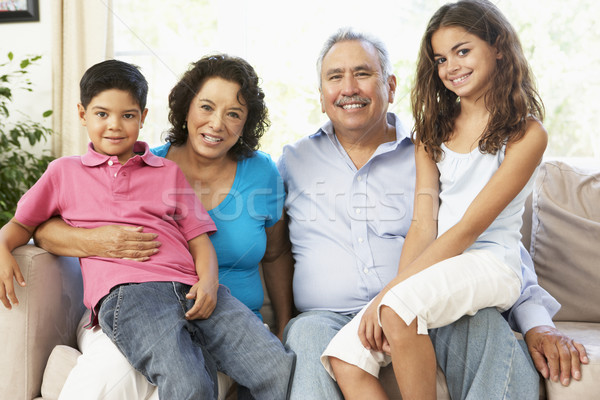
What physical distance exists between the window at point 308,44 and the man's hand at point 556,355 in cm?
159

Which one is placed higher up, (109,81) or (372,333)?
(109,81)

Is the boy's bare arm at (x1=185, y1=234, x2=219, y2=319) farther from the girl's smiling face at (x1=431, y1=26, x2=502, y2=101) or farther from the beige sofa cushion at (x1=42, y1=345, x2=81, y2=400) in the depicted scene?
the girl's smiling face at (x1=431, y1=26, x2=502, y2=101)

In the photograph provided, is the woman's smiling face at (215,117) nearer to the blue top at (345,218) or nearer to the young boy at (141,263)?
the young boy at (141,263)

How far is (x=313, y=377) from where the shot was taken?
4.37 feet

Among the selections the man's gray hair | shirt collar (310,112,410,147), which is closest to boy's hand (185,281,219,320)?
shirt collar (310,112,410,147)

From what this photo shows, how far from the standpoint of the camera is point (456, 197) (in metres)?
1.50

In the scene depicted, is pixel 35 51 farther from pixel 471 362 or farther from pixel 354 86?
pixel 471 362

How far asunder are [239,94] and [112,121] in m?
0.39

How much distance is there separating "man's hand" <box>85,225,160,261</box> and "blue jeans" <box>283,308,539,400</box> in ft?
1.52

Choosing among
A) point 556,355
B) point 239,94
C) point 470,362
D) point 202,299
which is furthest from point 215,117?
point 556,355

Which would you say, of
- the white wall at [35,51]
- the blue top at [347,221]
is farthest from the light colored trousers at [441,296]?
the white wall at [35,51]

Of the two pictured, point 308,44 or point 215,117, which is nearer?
point 215,117

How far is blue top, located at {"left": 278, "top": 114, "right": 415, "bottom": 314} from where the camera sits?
1587mm

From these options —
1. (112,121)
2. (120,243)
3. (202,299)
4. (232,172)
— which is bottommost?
(202,299)
